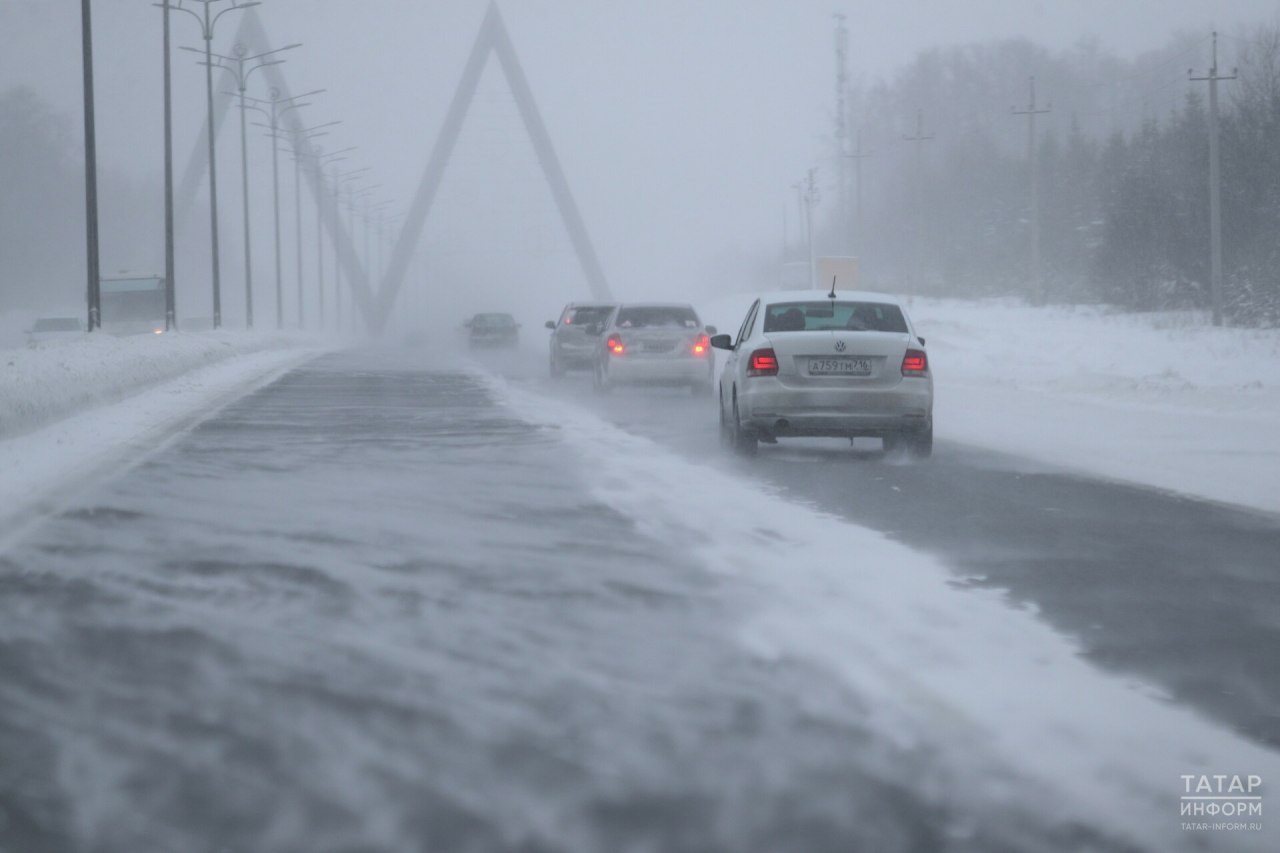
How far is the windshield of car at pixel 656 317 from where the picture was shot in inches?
1069

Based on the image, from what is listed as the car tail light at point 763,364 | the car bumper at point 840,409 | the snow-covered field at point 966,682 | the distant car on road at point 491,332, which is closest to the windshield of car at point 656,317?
the car tail light at point 763,364

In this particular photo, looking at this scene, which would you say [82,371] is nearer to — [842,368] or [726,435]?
[726,435]

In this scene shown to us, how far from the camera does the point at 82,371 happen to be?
2323 cm

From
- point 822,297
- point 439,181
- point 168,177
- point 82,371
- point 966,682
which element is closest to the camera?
point 966,682

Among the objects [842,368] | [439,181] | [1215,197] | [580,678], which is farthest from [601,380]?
[439,181]

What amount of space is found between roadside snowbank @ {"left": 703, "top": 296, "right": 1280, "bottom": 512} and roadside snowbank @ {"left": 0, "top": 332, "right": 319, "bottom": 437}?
949cm

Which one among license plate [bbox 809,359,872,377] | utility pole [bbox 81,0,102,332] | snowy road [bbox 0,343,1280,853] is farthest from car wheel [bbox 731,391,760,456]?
utility pole [bbox 81,0,102,332]

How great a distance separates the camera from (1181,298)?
6800 centimetres

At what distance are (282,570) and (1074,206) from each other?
97.8 metres

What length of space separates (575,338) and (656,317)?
7.98 metres

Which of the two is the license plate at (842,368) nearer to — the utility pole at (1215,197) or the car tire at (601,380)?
the car tire at (601,380)

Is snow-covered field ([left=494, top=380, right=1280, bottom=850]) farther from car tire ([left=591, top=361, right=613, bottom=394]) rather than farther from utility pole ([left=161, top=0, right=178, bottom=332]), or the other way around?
utility pole ([left=161, top=0, right=178, bottom=332])

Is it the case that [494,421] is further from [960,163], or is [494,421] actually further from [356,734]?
[960,163]

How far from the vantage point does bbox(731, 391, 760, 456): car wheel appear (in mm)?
15821
